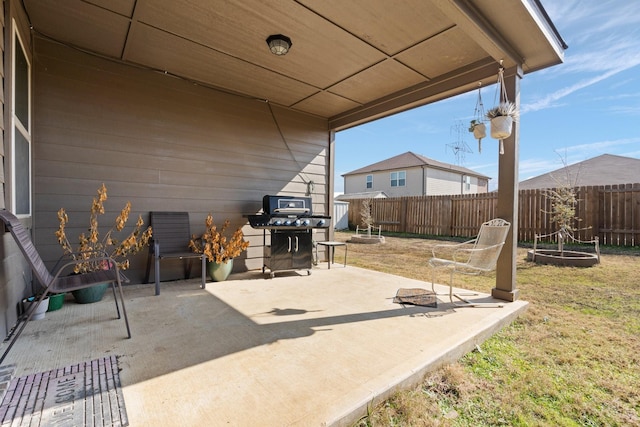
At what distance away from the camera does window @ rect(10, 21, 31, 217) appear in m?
2.33

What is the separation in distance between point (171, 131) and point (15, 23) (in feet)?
5.66

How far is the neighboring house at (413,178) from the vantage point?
54.9 ft

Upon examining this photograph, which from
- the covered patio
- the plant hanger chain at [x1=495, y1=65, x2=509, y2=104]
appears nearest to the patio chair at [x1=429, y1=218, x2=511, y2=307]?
the covered patio

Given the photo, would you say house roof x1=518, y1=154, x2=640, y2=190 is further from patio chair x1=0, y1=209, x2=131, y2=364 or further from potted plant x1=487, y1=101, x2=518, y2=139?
patio chair x1=0, y1=209, x2=131, y2=364

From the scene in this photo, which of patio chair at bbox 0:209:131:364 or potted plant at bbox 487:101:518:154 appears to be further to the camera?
potted plant at bbox 487:101:518:154

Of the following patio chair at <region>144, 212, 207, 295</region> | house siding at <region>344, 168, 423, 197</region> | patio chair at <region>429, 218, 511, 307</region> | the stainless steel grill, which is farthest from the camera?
house siding at <region>344, 168, 423, 197</region>

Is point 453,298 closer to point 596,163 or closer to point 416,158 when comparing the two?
point 416,158

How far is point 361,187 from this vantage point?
65.1ft

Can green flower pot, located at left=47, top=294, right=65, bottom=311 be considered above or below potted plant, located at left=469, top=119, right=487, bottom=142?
below

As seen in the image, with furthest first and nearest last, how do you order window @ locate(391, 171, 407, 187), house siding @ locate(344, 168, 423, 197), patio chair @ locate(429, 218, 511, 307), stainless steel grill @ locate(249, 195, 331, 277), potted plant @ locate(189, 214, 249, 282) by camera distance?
window @ locate(391, 171, 407, 187) → house siding @ locate(344, 168, 423, 197) → stainless steel grill @ locate(249, 195, 331, 277) → potted plant @ locate(189, 214, 249, 282) → patio chair @ locate(429, 218, 511, 307)

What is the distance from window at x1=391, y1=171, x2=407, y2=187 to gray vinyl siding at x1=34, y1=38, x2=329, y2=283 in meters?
13.1

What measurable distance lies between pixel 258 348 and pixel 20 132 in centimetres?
278

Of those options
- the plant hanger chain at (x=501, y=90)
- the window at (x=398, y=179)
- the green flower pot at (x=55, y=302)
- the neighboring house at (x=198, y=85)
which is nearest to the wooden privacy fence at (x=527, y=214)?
the window at (x=398, y=179)

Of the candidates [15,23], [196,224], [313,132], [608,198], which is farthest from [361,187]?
[15,23]
